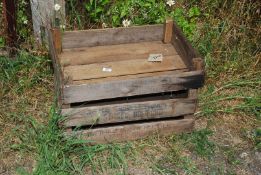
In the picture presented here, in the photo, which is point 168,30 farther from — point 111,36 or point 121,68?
point 121,68

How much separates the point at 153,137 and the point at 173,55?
71 centimetres

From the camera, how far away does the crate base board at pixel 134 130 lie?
3219 millimetres

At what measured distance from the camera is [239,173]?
3203 mm

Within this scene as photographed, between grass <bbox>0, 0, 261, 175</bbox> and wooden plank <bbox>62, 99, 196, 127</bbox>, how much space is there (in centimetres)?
15

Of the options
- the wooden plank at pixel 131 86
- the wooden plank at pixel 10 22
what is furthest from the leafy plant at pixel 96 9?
the wooden plank at pixel 131 86

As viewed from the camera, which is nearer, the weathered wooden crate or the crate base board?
the weathered wooden crate

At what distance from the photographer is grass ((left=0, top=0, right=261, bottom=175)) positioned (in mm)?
3137

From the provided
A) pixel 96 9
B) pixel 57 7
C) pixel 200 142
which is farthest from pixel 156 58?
pixel 57 7

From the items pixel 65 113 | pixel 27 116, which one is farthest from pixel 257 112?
pixel 27 116

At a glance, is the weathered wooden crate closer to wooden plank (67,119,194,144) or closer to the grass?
wooden plank (67,119,194,144)

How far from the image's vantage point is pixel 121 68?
3346 millimetres

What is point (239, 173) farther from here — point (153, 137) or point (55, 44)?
point (55, 44)

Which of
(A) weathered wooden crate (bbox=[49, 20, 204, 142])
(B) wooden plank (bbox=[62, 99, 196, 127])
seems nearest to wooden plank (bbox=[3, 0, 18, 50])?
(A) weathered wooden crate (bbox=[49, 20, 204, 142])

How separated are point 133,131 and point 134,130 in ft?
0.04
